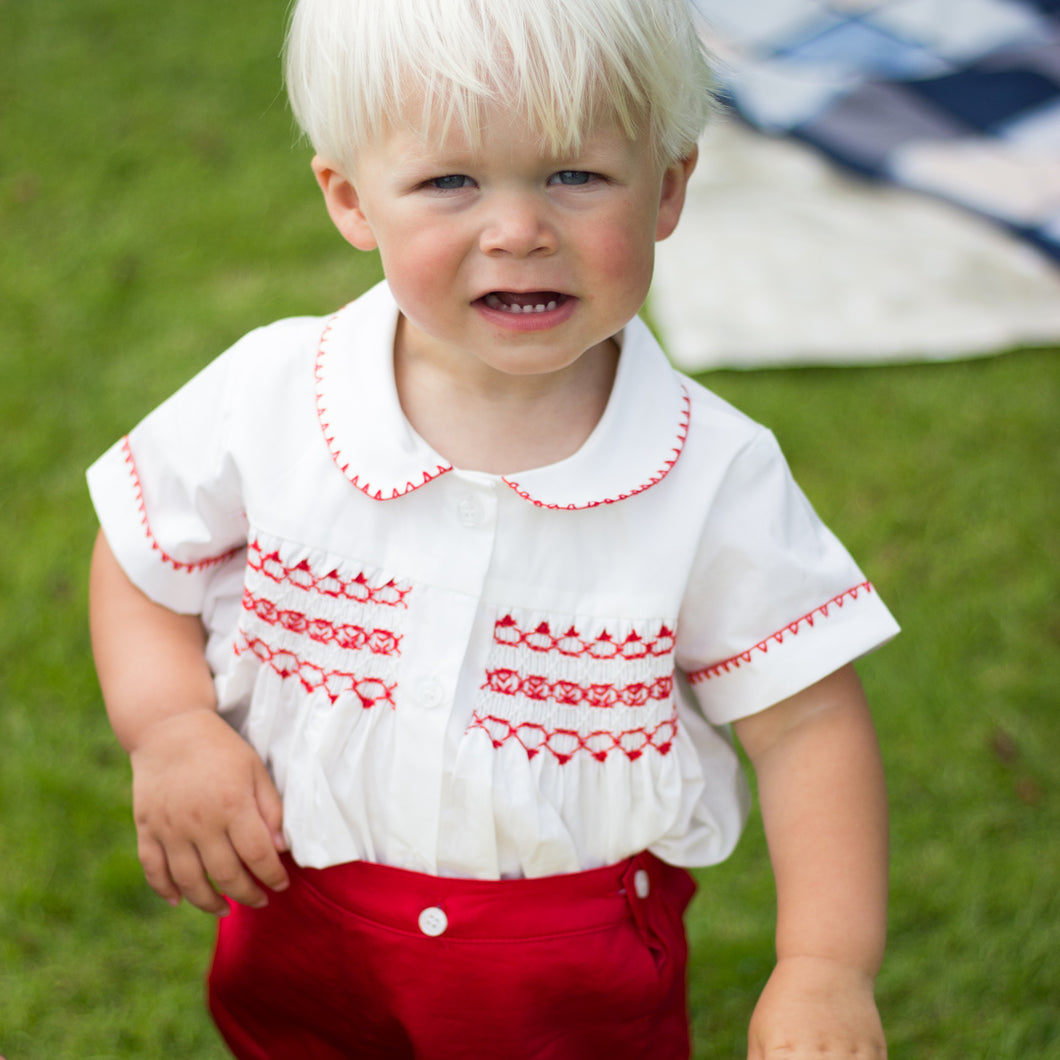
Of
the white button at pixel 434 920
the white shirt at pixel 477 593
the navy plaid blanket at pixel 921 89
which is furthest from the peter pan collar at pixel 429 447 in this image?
the navy plaid blanket at pixel 921 89

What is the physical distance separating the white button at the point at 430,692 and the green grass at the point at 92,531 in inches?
30.4

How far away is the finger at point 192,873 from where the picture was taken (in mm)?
1106

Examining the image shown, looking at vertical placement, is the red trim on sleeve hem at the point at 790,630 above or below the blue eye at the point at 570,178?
below

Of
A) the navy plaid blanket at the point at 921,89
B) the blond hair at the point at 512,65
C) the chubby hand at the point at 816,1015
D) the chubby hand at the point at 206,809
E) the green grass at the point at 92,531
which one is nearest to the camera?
the blond hair at the point at 512,65

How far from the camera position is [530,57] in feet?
2.86

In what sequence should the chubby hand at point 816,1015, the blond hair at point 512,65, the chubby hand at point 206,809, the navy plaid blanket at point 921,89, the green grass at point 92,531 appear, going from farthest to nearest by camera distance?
the navy plaid blanket at point 921,89
the green grass at point 92,531
the chubby hand at point 206,809
the chubby hand at point 816,1015
the blond hair at point 512,65

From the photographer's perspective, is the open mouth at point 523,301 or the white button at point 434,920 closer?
the open mouth at point 523,301

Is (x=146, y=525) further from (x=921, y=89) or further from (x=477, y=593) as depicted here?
(x=921, y=89)

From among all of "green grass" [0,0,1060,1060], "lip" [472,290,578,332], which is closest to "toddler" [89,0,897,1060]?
"lip" [472,290,578,332]

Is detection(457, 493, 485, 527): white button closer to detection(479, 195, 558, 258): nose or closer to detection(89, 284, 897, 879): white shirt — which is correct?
detection(89, 284, 897, 879): white shirt

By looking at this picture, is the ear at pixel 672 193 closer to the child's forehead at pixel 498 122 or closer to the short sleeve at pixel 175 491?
the child's forehead at pixel 498 122

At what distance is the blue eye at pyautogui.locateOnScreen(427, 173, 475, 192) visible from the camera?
0.92 meters

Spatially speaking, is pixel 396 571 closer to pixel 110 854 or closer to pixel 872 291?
pixel 110 854

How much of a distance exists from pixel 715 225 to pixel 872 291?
1.36ft
